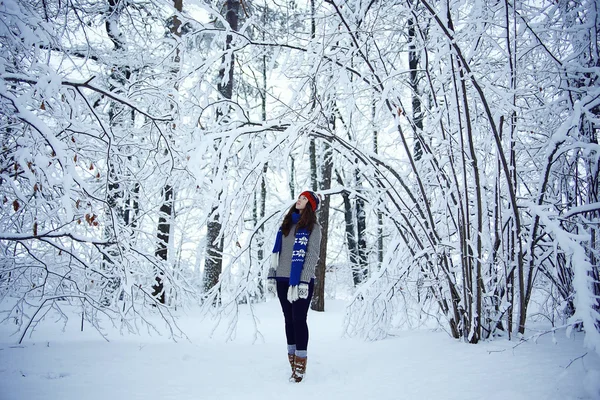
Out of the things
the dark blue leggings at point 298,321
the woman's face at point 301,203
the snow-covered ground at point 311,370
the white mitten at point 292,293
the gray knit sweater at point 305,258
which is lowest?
the snow-covered ground at point 311,370

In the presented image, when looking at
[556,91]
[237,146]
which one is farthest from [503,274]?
[237,146]

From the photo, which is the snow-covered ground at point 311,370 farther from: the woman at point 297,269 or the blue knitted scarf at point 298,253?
the blue knitted scarf at point 298,253

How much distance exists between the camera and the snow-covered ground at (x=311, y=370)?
7.63 feet

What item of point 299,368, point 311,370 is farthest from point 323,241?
point 299,368

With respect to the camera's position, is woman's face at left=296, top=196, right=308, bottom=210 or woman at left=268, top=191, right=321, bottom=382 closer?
woman at left=268, top=191, right=321, bottom=382

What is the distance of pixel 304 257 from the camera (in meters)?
3.09

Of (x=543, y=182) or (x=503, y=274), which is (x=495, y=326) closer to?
(x=503, y=274)

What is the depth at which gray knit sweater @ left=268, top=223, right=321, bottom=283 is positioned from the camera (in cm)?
307

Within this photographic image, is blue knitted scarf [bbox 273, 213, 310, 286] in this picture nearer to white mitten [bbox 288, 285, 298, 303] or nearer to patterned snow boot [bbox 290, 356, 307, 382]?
white mitten [bbox 288, 285, 298, 303]

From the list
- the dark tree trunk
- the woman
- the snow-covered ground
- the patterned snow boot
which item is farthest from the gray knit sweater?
the dark tree trunk

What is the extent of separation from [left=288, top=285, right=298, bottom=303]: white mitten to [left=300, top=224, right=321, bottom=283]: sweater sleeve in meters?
0.10

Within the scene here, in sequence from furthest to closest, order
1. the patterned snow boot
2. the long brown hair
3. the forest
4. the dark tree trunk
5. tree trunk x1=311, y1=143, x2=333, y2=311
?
tree trunk x1=311, y1=143, x2=333, y2=311, the dark tree trunk, the long brown hair, the patterned snow boot, the forest

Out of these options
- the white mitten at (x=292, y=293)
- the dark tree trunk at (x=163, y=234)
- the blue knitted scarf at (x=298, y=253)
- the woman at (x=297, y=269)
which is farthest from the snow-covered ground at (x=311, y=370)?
the dark tree trunk at (x=163, y=234)

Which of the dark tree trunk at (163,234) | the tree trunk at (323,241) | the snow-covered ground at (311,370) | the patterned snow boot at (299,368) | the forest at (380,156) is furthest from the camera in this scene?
the tree trunk at (323,241)
